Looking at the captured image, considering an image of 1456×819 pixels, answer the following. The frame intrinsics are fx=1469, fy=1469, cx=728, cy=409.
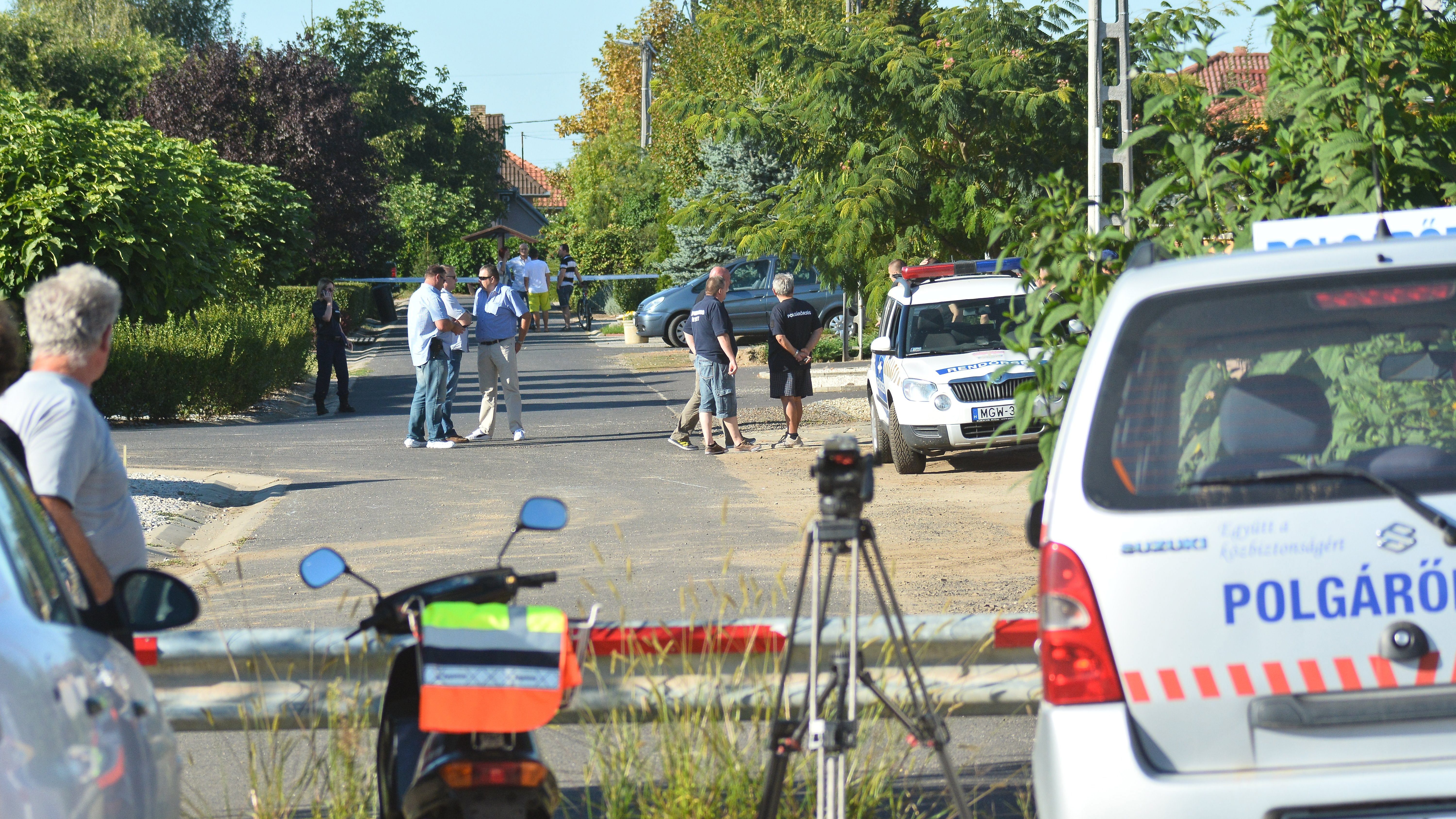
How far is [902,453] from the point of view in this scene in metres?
13.2

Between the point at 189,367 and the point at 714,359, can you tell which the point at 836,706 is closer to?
the point at 714,359

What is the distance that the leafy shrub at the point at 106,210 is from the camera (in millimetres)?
16750

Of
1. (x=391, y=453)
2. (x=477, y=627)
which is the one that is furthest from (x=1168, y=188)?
(x=391, y=453)

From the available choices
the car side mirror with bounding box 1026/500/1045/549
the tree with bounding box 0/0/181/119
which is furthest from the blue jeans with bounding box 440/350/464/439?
the tree with bounding box 0/0/181/119

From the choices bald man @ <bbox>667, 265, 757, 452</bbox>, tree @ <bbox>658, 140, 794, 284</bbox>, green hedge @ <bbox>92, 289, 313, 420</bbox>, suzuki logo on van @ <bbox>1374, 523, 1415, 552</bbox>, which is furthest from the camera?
tree @ <bbox>658, 140, 794, 284</bbox>

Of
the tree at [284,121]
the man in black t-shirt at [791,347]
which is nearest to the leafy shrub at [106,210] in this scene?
the man in black t-shirt at [791,347]

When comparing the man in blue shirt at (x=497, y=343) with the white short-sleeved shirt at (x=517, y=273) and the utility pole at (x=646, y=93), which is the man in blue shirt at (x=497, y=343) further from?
the utility pole at (x=646, y=93)

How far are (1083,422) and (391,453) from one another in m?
12.9

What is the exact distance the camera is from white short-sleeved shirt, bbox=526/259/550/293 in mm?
34312

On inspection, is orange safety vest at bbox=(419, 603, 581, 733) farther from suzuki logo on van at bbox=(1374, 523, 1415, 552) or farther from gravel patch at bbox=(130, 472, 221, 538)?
gravel patch at bbox=(130, 472, 221, 538)

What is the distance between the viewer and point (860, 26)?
61.0 ft

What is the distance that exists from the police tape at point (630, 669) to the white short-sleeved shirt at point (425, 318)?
36.8 feet

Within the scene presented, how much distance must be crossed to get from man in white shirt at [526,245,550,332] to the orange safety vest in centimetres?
2991

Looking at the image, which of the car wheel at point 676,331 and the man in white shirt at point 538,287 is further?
the man in white shirt at point 538,287
